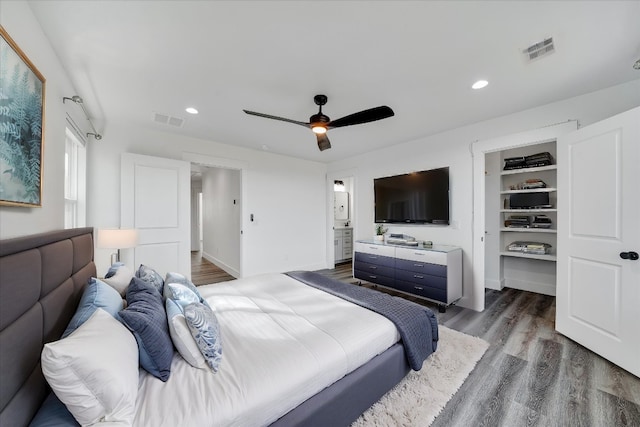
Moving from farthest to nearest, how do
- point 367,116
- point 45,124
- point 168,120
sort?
point 168,120 < point 367,116 < point 45,124

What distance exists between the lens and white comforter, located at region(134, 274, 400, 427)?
0.98 m

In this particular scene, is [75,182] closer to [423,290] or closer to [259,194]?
[259,194]

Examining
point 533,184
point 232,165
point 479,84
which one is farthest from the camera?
point 232,165

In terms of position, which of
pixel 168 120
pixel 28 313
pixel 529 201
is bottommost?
pixel 28 313

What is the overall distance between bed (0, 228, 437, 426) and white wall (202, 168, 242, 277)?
293cm

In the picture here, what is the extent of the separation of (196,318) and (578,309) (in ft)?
10.9

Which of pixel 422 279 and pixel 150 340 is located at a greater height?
pixel 150 340

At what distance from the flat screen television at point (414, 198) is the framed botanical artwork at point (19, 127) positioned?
12.8ft

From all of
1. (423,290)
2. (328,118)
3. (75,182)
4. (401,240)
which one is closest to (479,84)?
(328,118)

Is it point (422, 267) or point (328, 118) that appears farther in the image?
point (422, 267)

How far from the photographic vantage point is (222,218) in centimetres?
553

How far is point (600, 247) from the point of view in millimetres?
2133

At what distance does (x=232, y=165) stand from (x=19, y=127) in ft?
9.98

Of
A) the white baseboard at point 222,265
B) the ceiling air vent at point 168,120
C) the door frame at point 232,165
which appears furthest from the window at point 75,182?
the white baseboard at point 222,265
